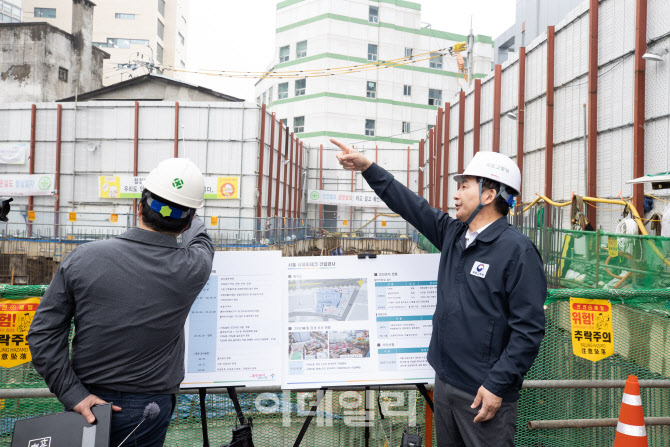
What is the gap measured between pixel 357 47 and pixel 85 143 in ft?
93.1

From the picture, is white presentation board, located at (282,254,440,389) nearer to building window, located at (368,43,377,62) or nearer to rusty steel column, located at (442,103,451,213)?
rusty steel column, located at (442,103,451,213)

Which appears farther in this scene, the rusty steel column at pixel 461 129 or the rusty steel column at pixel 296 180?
the rusty steel column at pixel 296 180

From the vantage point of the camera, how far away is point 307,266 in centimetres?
333

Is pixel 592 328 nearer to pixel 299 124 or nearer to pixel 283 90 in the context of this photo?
pixel 299 124

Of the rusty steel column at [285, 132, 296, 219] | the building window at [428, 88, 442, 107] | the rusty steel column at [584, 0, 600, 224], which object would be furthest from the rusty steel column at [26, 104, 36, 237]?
the building window at [428, 88, 442, 107]

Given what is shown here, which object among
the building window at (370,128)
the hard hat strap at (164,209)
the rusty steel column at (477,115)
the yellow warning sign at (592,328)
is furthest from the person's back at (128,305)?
the building window at (370,128)

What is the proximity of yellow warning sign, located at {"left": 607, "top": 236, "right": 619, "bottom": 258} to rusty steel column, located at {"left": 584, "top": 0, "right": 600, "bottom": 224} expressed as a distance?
25.2 feet

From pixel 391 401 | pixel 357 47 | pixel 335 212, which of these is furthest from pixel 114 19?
pixel 391 401

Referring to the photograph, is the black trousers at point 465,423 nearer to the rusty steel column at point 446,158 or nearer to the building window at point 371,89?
the rusty steel column at point 446,158

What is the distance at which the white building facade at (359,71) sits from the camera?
4625 centimetres

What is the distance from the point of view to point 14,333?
10.7 feet

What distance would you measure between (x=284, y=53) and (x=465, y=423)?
50079 millimetres

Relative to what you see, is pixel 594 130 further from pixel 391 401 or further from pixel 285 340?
pixel 285 340

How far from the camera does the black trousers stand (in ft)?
8.63
